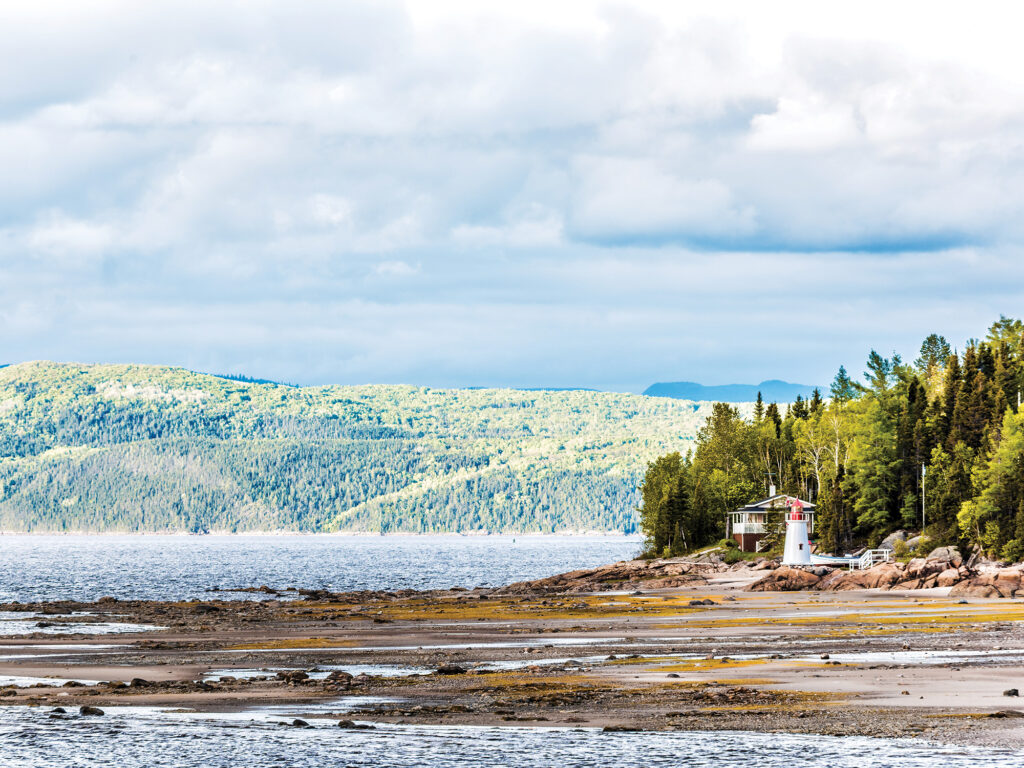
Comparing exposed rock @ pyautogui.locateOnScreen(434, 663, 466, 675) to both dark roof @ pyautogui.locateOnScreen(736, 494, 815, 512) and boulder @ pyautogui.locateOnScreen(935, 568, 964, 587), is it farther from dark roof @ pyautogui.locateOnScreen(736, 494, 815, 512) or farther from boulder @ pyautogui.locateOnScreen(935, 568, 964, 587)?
dark roof @ pyautogui.locateOnScreen(736, 494, 815, 512)

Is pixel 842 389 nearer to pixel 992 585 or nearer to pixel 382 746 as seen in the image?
pixel 992 585

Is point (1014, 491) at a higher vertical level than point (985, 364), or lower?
lower

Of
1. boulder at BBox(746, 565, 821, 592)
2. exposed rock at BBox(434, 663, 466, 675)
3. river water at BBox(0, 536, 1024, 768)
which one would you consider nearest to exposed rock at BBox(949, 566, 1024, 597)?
boulder at BBox(746, 565, 821, 592)

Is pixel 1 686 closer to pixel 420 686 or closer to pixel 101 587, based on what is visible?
pixel 420 686

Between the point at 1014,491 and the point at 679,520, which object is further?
the point at 679,520

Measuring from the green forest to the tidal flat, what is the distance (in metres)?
26.2

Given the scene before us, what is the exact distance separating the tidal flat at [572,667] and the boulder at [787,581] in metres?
15.8

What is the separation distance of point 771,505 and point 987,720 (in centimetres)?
9971

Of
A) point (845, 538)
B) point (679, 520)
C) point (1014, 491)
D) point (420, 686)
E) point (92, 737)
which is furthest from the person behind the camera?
point (679, 520)

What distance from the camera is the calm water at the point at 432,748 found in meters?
22.1

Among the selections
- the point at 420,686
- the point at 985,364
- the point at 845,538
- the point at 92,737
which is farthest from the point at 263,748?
the point at 985,364

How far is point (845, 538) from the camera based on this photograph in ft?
383

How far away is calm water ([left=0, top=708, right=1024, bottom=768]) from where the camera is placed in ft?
72.4

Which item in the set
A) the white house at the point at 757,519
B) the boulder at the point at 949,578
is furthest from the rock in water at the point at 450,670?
the white house at the point at 757,519
